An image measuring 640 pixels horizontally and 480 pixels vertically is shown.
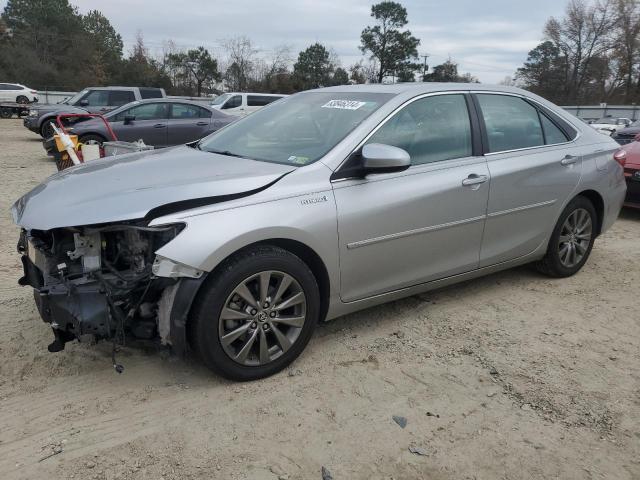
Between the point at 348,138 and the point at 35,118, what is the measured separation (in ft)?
53.3

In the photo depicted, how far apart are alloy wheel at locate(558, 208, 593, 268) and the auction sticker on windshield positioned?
2.24m

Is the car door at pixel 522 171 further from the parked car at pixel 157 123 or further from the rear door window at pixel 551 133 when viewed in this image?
the parked car at pixel 157 123

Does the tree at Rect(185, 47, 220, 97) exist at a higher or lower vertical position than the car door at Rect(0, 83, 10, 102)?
higher

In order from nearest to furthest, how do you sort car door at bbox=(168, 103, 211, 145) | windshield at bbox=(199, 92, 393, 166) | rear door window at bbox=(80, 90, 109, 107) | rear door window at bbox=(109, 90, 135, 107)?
windshield at bbox=(199, 92, 393, 166)
car door at bbox=(168, 103, 211, 145)
rear door window at bbox=(80, 90, 109, 107)
rear door window at bbox=(109, 90, 135, 107)

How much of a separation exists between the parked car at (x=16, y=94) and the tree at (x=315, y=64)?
29259 millimetres

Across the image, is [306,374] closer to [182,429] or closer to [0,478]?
[182,429]

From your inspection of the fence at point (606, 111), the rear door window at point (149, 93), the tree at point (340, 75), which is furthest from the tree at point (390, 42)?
the rear door window at point (149, 93)

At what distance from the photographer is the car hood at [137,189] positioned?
280 centimetres

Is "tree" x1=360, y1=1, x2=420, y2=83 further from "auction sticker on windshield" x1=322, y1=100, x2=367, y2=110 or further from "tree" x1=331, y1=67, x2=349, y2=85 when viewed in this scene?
"auction sticker on windshield" x1=322, y1=100, x2=367, y2=110

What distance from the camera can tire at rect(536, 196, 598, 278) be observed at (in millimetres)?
4754

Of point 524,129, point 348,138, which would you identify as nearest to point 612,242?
point 524,129

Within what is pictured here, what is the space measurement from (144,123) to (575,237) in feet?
34.2

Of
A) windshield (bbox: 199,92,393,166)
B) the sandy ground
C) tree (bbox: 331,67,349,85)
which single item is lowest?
the sandy ground

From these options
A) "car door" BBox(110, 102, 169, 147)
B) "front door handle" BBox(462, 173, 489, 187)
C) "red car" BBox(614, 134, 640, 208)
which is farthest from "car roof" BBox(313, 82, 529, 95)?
"car door" BBox(110, 102, 169, 147)
